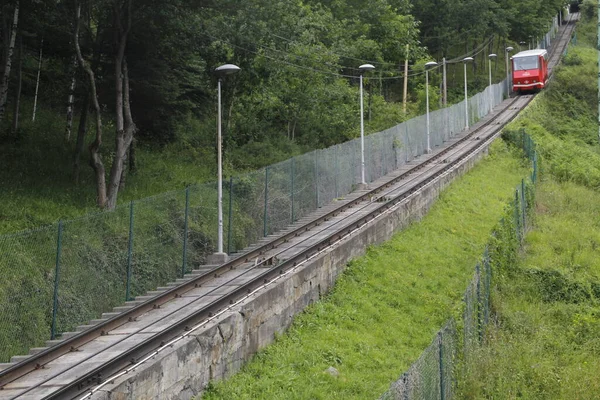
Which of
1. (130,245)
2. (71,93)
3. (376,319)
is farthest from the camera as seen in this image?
(71,93)

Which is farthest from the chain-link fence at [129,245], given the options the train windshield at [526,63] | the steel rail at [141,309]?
the train windshield at [526,63]

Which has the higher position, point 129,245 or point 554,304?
point 129,245

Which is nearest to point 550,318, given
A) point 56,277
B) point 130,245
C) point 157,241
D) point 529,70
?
point 157,241

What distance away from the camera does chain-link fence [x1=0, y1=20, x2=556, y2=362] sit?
17188 mm

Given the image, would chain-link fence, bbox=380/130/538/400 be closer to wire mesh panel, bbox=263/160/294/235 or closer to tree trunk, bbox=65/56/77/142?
wire mesh panel, bbox=263/160/294/235

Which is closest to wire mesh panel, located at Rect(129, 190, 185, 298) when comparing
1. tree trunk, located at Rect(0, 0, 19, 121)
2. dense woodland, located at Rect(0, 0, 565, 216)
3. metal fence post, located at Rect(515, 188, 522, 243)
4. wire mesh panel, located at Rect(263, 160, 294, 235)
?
wire mesh panel, located at Rect(263, 160, 294, 235)

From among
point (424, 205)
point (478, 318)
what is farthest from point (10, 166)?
point (478, 318)

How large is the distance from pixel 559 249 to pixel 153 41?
1784cm

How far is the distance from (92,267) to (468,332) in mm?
8866

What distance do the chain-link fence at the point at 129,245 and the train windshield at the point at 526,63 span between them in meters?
42.0

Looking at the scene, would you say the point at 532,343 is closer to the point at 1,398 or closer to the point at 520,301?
the point at 520,301

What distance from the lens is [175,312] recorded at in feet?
54.1

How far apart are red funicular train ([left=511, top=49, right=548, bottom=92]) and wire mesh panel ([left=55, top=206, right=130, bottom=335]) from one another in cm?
5590

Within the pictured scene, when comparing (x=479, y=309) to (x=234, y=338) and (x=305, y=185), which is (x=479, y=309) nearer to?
(x=234, y=338)
